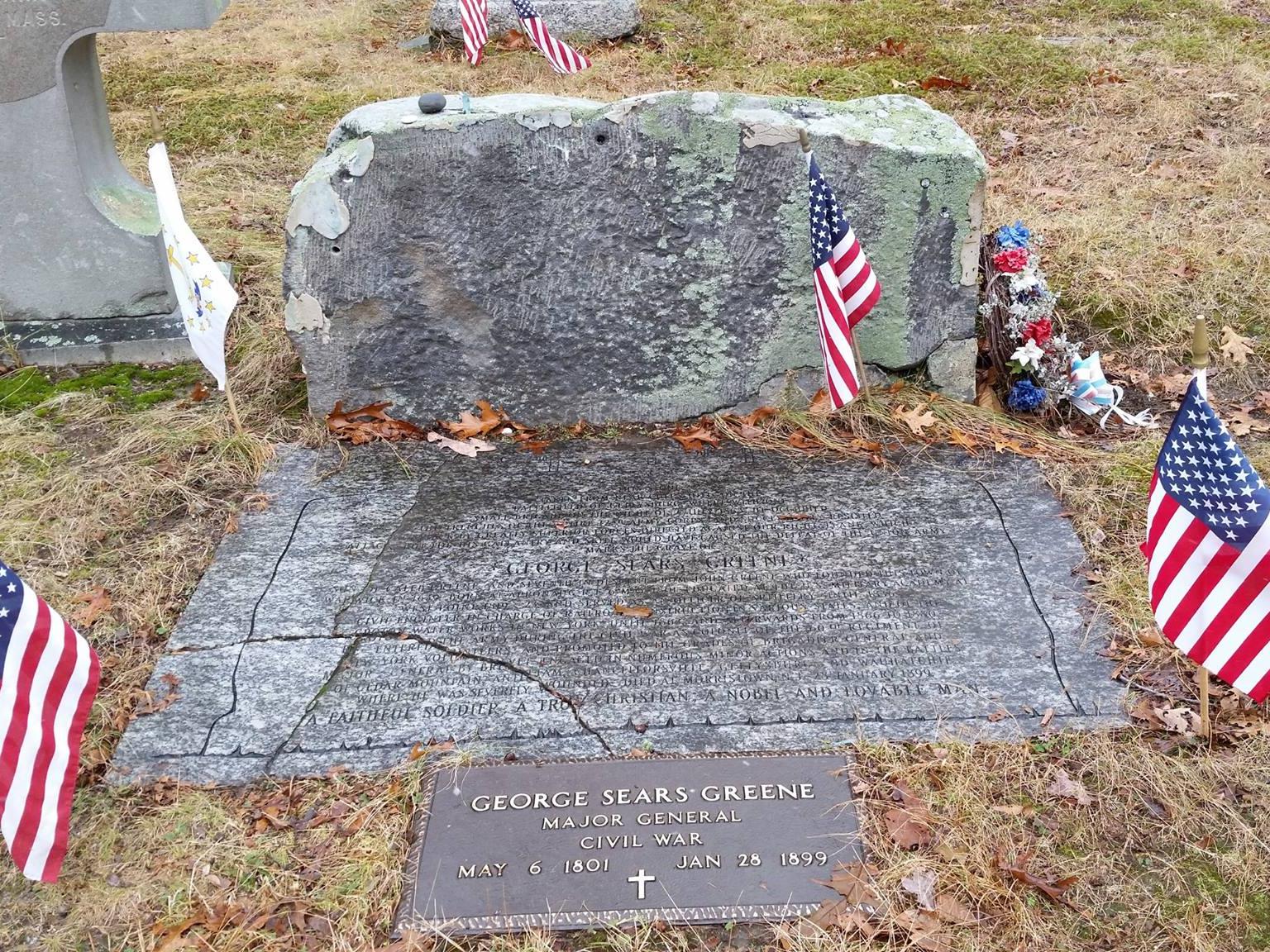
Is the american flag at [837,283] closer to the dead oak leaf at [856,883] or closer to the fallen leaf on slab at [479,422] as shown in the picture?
the fallen leaf on slab at [479,422]

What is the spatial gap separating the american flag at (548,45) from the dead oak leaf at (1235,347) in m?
5.21

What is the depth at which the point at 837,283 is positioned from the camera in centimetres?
420

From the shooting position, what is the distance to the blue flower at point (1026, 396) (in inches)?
189

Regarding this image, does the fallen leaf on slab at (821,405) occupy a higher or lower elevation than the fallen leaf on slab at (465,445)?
higher

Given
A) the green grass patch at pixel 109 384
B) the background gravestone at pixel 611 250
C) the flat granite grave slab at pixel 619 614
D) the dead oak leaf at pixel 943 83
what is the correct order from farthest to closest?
the dead oak leaf at pixel 943 83 < the green grass patch at pixel 109 384 < the background gravestone at pixel 611 250 < the flat granite grave slab at pixel 619 614

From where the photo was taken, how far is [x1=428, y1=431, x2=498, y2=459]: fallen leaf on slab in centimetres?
469

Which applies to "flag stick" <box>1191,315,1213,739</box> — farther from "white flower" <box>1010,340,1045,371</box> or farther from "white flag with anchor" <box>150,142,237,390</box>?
"white flag with anchor" <box>150,142,237,390</box>

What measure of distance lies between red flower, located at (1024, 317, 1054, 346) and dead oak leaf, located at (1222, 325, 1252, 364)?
1.07 m

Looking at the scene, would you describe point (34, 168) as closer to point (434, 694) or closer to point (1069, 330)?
point (434, 694)

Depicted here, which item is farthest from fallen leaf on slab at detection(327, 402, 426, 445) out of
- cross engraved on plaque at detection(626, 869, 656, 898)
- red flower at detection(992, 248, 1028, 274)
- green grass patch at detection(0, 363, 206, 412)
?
red flower at detection(992, 248, 1028, 274)

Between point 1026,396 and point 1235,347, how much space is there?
4.03ft

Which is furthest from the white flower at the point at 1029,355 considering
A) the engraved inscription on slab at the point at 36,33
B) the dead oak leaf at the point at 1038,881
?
the engraved inscription on slab at the point at 36,33

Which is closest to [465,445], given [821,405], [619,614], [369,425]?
[369,425]

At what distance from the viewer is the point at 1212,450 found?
2697 mm
